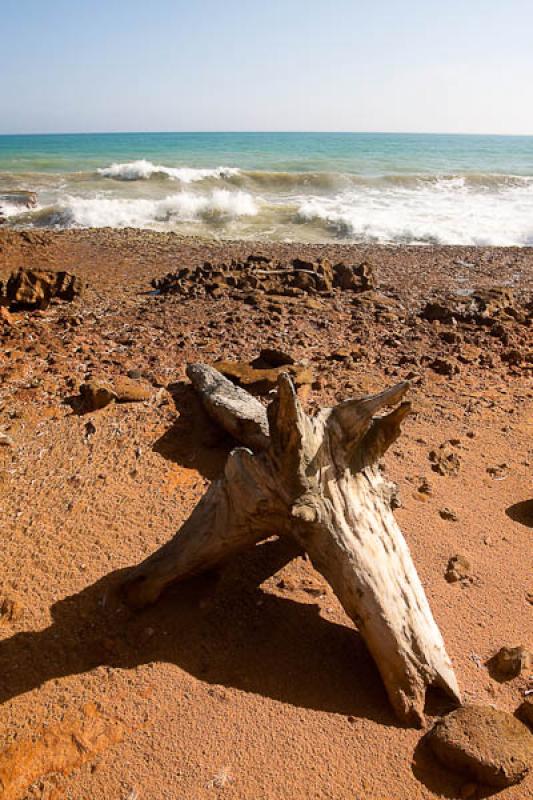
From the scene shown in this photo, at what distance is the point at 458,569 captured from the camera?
3.07 metres

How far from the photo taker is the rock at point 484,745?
202 centimetres

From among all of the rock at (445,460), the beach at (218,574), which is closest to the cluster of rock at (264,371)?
the beach at (218,574)

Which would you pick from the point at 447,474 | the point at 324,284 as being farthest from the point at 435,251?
the point at 447,474

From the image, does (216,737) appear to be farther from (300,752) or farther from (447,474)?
(447,474)

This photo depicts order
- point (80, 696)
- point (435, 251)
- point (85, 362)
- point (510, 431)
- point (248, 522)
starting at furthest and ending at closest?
point (435, 251) → point (85, 362) → point (510, 431) → point (248, 522) → point (80, 696)

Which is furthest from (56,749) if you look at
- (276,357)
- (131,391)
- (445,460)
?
(276,357)

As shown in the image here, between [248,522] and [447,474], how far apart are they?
1864 mm

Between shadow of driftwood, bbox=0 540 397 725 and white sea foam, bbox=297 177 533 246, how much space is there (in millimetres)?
12227

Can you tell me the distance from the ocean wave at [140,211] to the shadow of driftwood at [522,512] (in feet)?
42.7

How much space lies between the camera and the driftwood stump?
7.59 ft

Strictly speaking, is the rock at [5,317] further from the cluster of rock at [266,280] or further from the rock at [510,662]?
the rock at [510,662]

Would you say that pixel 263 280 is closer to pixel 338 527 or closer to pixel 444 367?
pixel 444 367

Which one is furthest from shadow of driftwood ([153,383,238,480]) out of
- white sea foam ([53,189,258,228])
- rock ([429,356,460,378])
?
white sea foam ([53,189,258,228])

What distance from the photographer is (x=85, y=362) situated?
5.21 meters
